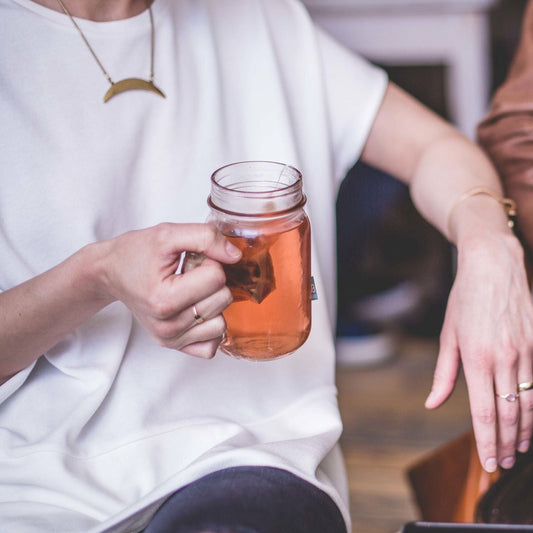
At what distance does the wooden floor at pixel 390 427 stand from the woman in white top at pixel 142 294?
0.86 metres

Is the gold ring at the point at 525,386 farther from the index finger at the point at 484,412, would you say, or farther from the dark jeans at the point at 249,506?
the dark jeans at the point at 249,506

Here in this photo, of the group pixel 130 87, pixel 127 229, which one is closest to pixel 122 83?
pixel 130 87

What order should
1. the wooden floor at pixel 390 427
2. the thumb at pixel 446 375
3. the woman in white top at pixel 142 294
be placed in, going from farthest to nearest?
the wooden floor at pixel 390 427, the thumb at pixel 446 375, the woman in white top at pixel 142 294

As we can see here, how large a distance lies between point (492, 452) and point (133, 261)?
1.73 feet

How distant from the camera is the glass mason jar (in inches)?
31.3

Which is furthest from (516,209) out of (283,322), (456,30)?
(456,30)

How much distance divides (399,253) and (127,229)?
1.72 metres

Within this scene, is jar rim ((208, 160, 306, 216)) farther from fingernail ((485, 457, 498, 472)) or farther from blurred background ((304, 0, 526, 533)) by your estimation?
blurred background ((304, 0, 526, 533))

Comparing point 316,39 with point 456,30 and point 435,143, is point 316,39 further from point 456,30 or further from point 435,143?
point 456,30

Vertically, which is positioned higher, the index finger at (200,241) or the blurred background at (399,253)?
the index finger at (200,241)

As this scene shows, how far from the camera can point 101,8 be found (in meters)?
1.04

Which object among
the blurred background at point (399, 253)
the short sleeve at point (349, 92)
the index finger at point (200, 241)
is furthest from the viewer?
the blurred background at point (399, 253)

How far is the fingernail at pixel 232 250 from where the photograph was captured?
2.48 ft

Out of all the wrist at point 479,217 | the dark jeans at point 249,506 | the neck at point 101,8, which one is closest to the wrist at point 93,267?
the dark jeans at point 249,506
